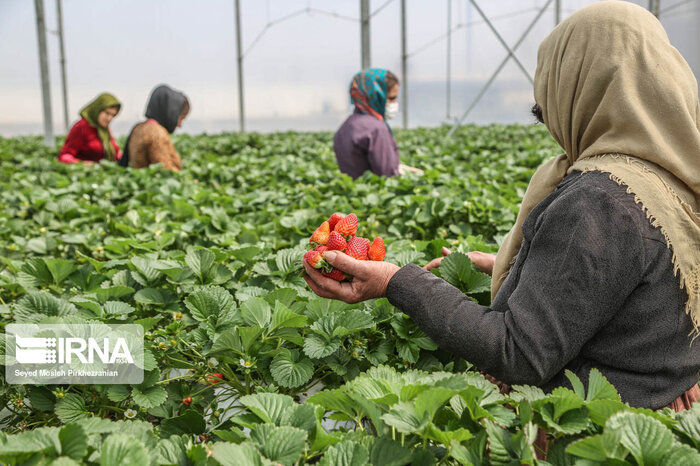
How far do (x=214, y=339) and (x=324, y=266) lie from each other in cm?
32

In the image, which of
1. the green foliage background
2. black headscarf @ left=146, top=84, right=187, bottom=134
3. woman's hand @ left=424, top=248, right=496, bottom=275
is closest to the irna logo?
the green foliage background

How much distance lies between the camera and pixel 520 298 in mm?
1235

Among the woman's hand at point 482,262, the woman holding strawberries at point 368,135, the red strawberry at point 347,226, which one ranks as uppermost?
the woman holding strawberries at point 368,135

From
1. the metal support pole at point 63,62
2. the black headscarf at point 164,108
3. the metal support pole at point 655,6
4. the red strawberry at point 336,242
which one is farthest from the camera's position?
the metal support pole at point 63,62

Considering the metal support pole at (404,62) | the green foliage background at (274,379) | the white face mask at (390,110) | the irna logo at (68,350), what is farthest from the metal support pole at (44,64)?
the irna logo at (68,350)

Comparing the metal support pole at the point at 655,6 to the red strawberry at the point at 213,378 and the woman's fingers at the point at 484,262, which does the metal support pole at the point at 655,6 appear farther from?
the red strawberry at the point at 213,378

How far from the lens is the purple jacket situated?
16.0ft

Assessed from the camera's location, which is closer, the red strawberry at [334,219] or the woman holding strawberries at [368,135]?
the red strawberry at [334,219]

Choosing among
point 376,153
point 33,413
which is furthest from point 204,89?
point 33,413

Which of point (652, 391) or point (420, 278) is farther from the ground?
point (420, 278)

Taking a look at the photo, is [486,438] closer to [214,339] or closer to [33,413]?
[214,339]

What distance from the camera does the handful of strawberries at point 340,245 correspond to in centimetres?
151

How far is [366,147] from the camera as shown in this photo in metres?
4.95

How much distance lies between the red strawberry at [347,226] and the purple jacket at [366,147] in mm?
3310
